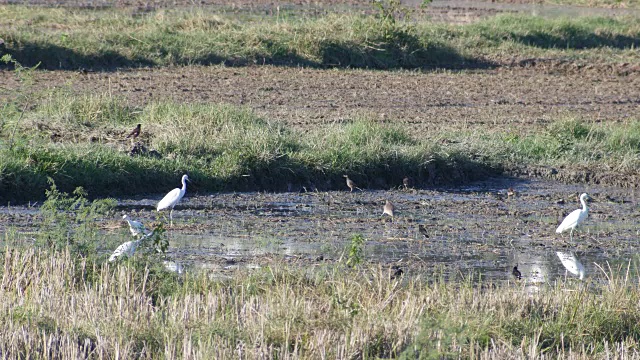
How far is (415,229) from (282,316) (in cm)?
407

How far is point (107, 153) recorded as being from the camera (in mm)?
10953

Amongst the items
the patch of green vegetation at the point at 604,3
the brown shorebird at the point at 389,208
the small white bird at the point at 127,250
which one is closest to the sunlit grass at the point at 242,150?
Result: the brown shorebird at the point at 389,208

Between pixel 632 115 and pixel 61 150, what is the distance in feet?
35.0

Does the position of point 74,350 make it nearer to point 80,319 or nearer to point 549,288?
point 80,319

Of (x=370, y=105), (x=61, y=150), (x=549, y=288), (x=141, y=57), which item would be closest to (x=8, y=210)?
(x=61, y=150)

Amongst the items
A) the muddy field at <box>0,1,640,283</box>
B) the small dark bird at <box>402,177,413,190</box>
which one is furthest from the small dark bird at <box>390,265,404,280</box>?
the small dark bird at <box>402,177,413,190</box>

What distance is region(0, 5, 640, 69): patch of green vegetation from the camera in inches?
769

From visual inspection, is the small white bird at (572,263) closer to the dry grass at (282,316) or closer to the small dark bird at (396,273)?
the dry grass at (282,316)

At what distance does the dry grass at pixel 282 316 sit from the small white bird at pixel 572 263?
1.23 m

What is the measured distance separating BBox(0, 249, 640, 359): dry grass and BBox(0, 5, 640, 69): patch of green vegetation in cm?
1314

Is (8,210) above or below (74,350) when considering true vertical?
below

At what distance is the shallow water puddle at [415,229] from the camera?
8344 millimetres

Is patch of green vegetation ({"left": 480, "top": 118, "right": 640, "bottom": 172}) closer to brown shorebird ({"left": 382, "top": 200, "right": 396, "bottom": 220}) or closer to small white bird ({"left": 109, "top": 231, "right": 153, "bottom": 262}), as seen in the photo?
brown shorebird ({"left": 382, "top": 200, "right": 396, "bottom": 220})

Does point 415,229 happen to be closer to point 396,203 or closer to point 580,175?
point 396,203
